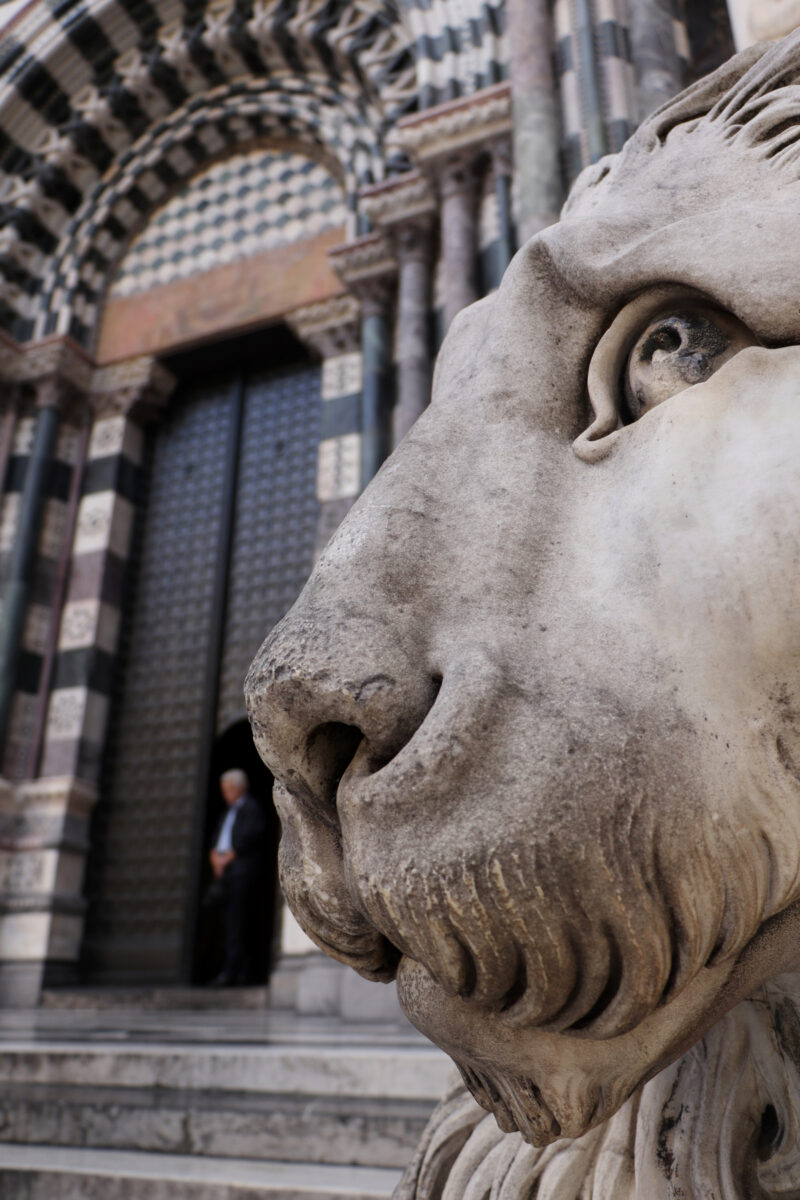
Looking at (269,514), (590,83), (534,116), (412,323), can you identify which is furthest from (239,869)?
(590,83)

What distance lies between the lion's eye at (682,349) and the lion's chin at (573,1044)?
309 millimetres

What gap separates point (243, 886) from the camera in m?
4.83

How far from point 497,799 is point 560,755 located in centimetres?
4

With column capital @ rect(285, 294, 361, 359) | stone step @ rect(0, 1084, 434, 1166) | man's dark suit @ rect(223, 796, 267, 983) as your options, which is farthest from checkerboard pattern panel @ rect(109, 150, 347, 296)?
stone step @ rect(0, 1084, 434, 1166)

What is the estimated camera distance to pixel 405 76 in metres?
5.40

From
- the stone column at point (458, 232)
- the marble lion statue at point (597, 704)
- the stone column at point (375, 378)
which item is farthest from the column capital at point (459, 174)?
the marble lion statue at point (597, 704)

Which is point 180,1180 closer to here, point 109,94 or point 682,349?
point 682,349

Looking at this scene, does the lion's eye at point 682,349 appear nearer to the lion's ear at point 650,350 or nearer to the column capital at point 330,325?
the lion's ear at point 650,350

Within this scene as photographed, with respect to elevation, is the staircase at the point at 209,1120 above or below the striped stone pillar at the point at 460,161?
below

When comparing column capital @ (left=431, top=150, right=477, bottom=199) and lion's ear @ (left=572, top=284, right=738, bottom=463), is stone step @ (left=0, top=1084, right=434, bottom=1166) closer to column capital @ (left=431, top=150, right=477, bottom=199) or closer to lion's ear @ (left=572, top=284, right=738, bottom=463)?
lion's ear @ (left=572, top=284, right=738, bottom=463)

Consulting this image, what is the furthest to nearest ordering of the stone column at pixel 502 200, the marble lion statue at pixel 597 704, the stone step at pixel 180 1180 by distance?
the stone column at pixel 502 200
the stone step at pixel 180 1180
the marble lion statue at pixel 597 704

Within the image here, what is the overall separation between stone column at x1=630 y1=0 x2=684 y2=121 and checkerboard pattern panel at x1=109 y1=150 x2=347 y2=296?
2.32 metres

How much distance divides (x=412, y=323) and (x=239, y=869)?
3.03 meters

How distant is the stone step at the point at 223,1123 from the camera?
155 centimetres
